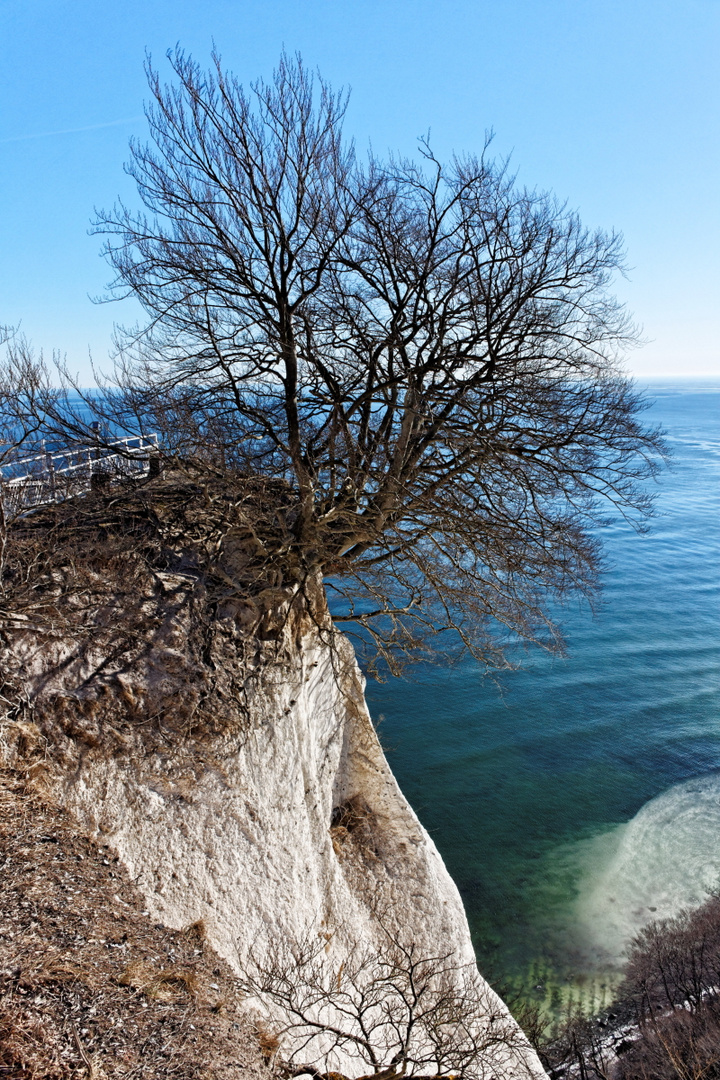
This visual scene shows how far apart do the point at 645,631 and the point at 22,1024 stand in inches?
1531

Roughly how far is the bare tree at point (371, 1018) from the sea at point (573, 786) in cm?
676

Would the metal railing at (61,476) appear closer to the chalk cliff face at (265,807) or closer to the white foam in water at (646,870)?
the chalk cliff face at (265,807)

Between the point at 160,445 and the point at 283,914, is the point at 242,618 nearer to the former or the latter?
the point at 160,445

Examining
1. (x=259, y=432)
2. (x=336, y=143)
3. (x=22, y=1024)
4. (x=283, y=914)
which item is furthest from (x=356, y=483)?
(x=22, y=1024)

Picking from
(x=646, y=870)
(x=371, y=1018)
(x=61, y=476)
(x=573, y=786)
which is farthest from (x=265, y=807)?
(x=573, y=786)

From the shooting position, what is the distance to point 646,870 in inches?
832

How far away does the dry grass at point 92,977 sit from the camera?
548cm

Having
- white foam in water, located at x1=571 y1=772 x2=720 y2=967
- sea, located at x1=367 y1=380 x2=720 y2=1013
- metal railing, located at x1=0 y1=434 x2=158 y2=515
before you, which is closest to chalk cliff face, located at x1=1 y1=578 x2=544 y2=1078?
metal railing, located at x1=0 y1=434 x2=158 y2=515

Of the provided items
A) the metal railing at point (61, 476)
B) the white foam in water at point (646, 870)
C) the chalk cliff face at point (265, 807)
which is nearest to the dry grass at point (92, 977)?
the chalk cliff face at point (265, 807)

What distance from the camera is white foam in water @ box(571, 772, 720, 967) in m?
19.1

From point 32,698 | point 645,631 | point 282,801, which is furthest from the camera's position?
point 645,631

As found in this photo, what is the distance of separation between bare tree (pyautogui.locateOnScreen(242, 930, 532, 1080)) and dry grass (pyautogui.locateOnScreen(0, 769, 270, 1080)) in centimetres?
65

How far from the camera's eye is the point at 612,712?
98.5ft

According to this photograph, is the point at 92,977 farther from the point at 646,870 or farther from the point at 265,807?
the point at 646,870
